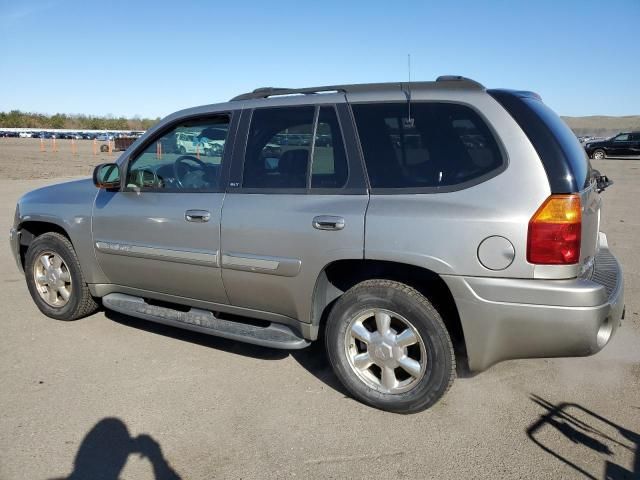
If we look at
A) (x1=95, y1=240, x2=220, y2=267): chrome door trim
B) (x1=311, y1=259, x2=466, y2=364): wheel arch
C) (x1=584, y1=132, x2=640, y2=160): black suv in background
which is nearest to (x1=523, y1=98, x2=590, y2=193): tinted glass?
(x1=311, y1=259, x2=466, y2=364): wheel arch

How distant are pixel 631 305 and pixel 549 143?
117 inches

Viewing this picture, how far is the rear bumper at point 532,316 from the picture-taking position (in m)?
2.85

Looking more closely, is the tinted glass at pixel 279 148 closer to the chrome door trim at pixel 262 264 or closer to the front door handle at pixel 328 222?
the front door handle at pixel 328 222

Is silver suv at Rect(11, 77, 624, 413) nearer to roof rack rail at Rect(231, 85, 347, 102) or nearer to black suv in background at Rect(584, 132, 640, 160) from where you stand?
roof rack rail at Rect(231, 85, 347, 102)

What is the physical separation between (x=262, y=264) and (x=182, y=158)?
127 centimetres

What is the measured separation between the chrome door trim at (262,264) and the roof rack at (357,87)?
3.80 feet

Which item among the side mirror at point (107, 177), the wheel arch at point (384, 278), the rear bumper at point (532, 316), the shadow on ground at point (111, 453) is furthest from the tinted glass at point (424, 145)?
the side mirror at point (107, 177)

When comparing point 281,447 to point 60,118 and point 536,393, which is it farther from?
point 60,118

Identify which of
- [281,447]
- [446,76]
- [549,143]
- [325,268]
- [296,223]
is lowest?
[281,447]

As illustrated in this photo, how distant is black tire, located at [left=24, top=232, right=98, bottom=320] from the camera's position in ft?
15.3

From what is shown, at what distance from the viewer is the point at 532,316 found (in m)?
2.90

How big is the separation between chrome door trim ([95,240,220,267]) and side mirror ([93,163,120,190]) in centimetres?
44

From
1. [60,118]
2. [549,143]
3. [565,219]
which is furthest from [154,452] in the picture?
[60,118]

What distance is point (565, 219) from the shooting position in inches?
112
